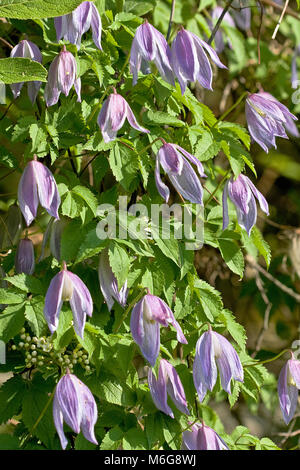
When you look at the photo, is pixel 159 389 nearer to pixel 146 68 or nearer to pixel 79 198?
pixel 79 198

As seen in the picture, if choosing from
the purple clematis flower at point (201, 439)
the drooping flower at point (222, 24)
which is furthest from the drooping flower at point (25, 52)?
the drooping flower at point (222, 24)

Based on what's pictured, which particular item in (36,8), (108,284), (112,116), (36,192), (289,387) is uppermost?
(36,8)

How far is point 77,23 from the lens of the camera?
1.07 m

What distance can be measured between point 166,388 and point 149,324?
0.14 m

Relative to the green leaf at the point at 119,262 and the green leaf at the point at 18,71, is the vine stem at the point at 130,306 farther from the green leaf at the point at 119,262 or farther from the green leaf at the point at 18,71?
the green leaf at the point at 18,71

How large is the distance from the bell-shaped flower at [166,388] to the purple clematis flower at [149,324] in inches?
3.7

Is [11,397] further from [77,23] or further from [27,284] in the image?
[77,23]

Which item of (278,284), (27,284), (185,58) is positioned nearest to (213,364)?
(27,284)

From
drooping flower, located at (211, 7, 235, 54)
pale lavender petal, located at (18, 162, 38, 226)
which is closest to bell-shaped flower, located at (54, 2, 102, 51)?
Result: pale lavender petal, located at (18, 162, 38, 226)

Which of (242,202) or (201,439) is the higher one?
(242,202)

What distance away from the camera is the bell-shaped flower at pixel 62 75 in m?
1.09

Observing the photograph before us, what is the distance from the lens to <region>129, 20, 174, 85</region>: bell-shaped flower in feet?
3.51

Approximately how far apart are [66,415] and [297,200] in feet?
5.84

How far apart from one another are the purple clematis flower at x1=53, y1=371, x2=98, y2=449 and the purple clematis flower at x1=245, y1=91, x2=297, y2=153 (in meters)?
0.50
